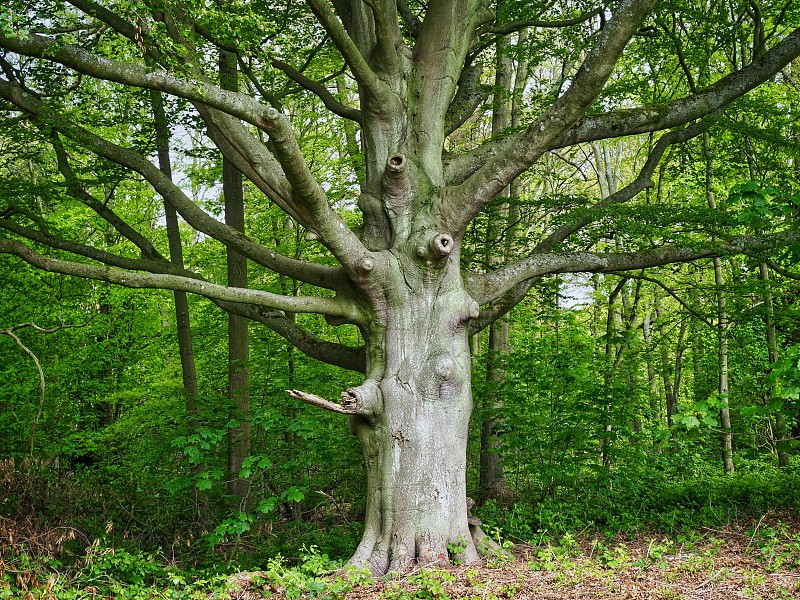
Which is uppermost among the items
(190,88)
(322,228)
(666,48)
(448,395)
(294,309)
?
(666,48)

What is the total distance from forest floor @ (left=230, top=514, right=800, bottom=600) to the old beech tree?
0.94 m

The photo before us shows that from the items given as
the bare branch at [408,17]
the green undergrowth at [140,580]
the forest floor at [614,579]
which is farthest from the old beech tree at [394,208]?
the bare branch at [408,17]

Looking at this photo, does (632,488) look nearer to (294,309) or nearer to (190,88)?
(294,309)

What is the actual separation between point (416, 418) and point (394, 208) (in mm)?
2186

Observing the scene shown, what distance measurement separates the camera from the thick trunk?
257 inches

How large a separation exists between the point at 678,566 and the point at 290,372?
31.6ft

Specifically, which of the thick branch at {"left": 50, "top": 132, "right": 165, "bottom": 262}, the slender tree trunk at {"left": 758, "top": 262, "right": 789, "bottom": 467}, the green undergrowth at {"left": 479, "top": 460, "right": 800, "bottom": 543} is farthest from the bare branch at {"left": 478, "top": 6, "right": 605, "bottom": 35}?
the green undergrowth at {"left": 479, "top": 460, "right": 800, "bottom": 543}

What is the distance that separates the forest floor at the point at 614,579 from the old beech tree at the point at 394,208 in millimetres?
945

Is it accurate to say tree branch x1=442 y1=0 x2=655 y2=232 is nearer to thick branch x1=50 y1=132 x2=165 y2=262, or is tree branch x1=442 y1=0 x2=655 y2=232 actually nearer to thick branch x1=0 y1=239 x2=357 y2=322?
thick branch x1=0 y1=239 x2=357 y2=322

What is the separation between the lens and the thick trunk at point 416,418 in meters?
6.54

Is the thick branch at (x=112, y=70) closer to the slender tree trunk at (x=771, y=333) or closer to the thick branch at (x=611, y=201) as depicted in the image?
the thick branch at (x=611, y=201)

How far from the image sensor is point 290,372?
14.2 m

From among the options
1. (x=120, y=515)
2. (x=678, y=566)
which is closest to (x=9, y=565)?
(x=120, y=515)

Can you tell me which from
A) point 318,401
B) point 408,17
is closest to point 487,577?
point 318,401
